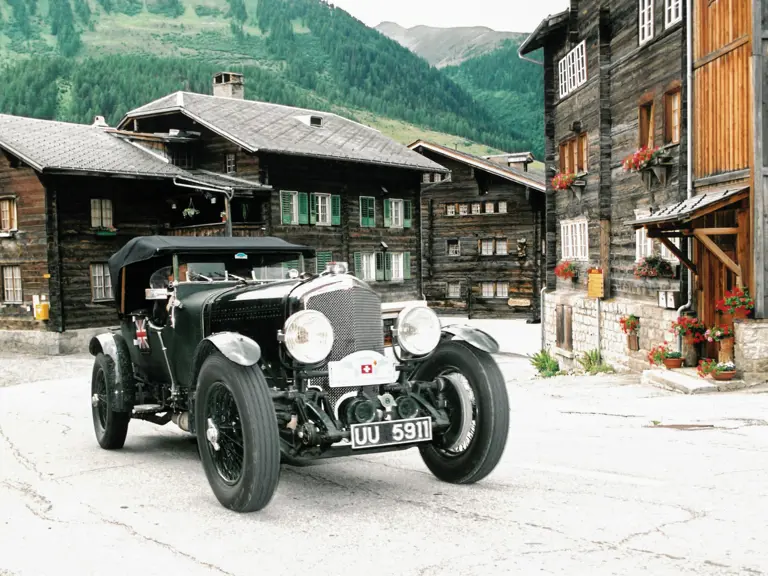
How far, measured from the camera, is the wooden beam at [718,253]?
1362cm

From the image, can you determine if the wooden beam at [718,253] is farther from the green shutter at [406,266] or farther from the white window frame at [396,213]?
the green shutter at [406,266]

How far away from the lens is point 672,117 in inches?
679

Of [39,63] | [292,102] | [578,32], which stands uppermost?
[39,63]

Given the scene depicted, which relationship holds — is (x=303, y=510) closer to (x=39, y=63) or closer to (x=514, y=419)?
(x=514, y=419)

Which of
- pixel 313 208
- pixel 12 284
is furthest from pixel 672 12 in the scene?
pixel 12 284

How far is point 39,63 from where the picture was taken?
408 feet

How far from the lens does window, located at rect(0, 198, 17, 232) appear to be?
1180 inches

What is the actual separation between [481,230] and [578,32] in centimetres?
2317

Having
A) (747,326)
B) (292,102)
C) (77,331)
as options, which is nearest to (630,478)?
(747,326)

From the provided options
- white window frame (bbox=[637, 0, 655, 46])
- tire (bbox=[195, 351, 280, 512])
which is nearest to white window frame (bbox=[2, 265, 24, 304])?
white window frame (bbox=[637, 0, 655, 46])

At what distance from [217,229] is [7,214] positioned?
6.84m

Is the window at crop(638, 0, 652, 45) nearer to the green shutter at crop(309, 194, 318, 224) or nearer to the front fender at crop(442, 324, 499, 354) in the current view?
the front fender at crop(442, 324, 499, 354)

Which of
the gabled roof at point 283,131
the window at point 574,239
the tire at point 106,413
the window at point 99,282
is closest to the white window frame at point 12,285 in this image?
the window at point 99,282

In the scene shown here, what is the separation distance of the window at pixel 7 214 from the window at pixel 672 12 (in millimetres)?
21699
